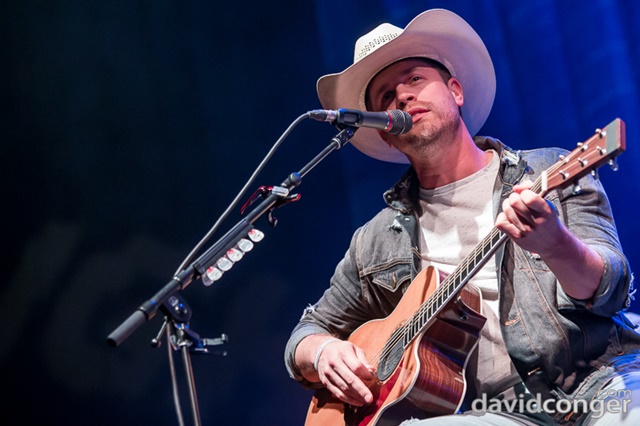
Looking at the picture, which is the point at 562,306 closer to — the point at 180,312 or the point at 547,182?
the point at 547,182

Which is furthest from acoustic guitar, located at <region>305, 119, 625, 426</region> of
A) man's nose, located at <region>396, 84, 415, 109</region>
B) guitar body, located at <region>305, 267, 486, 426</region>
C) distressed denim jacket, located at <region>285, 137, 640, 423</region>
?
man's nose, located at <region>396, 84, 415, 109</region>

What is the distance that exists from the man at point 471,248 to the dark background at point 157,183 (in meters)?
0.53

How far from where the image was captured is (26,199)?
3.68 meters

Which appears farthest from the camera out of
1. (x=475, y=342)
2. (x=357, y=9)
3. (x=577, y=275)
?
(x=357, y=9)

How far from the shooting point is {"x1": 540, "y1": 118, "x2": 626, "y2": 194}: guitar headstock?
168cm

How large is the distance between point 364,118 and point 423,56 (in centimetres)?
94

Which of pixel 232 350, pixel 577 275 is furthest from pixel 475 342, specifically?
pixel 232 350

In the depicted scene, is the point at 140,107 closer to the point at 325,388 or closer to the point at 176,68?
the point at 176,68

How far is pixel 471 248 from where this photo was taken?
8.70 feet

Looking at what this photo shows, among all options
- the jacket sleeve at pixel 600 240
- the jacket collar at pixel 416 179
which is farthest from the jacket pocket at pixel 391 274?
the jacket sleeve at pixel 600 240

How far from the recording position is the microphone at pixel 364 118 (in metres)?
2.27

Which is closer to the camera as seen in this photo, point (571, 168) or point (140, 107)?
point (571, 168)

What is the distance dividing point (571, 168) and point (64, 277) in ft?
9.23

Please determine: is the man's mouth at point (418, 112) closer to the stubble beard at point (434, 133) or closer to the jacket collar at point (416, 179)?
the stubble beard at point (434, 133)
